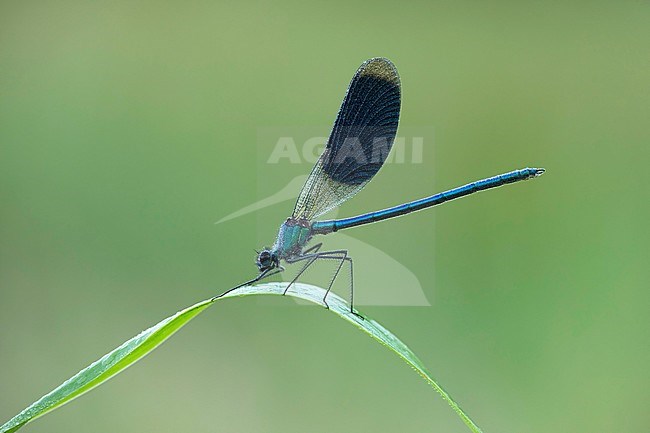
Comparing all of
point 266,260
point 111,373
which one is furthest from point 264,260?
point 111,373

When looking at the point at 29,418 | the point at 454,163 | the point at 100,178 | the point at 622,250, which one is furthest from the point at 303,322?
the point at 29,418

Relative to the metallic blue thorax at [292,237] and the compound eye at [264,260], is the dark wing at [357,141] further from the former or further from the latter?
the compound eye at [264,260]

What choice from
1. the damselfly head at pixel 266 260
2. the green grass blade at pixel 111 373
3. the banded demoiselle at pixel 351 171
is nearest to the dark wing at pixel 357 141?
the banded demoiselle at pixel 351 171

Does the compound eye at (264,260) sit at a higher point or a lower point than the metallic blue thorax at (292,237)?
lower

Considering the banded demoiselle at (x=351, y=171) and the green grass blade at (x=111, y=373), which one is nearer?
the green grass blade at (x=111, y=373)

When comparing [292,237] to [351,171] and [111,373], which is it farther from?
[111,373]

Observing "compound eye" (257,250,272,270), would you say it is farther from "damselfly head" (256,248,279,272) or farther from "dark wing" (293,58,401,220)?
"dark wing" (293,58,401,220)

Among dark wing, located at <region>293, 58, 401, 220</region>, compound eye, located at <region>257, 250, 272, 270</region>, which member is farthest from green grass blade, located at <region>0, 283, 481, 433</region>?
dark wing, located at <region>293, 58, 401, 220</region>
